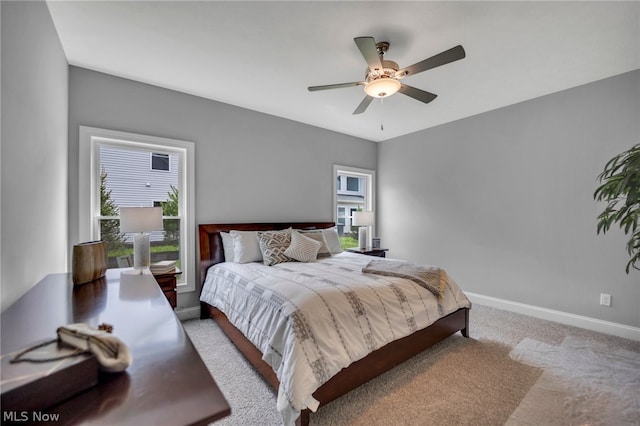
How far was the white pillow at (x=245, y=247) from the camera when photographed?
3268 mm

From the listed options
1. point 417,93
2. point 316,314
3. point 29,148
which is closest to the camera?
point 29,148

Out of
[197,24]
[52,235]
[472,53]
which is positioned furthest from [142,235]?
[472,53]

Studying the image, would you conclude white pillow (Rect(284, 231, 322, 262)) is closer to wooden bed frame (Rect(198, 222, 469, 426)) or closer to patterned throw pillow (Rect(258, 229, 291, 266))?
patterned throw pillow (Rect(258, 229, 291, 266))

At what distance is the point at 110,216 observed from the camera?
117 inches

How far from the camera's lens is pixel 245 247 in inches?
130

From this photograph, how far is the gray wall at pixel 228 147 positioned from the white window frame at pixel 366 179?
10cm

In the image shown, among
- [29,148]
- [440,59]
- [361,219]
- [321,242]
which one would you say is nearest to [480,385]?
[321,242]

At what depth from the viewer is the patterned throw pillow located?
10.5ft

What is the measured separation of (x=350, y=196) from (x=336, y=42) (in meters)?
3.15

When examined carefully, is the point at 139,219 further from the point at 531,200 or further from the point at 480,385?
the point at 531,200

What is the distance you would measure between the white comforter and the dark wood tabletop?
819 mm

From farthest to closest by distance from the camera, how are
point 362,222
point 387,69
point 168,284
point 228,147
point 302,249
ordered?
point 362,222, point 228,147, point 302,249, point 168,284, point 387,69

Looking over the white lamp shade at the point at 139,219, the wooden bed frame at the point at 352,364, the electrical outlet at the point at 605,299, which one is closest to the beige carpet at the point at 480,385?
the wooden bed frame at the point at 352,364
